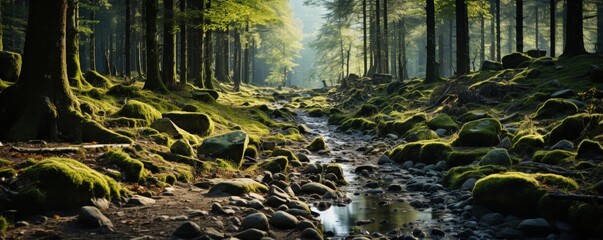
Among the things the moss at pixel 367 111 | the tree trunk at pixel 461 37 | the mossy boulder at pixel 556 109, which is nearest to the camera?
the mossy boulder at pixel 556 109

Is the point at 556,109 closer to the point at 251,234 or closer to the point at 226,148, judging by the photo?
the point at 226,148

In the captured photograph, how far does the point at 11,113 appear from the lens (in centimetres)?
862

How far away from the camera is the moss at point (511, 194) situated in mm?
6516

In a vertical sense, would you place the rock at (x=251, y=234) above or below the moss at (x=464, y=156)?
below

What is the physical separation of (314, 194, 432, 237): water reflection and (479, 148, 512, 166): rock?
226 cm

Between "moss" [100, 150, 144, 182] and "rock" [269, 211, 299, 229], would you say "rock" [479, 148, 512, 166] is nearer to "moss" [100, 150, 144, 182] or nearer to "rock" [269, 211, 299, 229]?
"rock" [269, 211, 299, 229]

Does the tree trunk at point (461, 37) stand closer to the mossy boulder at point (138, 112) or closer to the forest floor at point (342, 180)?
the forest floor at point (342, 180)

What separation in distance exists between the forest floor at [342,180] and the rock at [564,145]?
58mm

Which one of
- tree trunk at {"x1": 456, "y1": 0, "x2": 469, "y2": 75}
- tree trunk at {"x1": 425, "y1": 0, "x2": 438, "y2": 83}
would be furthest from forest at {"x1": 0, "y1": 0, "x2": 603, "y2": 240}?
tree trunk at {"x1": 425, "y1": 0, "x2": 438, "y2": 83}

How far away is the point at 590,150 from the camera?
27.7 ft

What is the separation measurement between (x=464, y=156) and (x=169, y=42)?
42.0 feet

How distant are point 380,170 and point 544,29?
146 feet

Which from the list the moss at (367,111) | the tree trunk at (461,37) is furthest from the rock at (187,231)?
the tree trunk at (461,37)

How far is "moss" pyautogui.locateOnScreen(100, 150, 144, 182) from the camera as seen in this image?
284 inches
